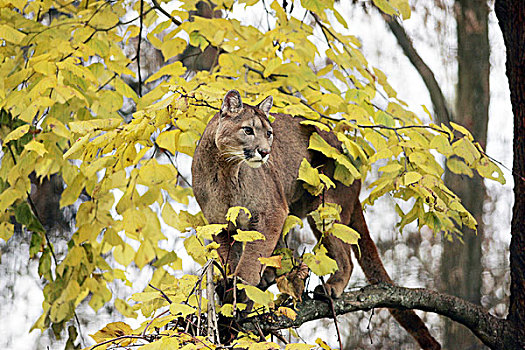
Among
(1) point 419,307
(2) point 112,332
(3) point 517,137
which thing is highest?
(3) point 517,137

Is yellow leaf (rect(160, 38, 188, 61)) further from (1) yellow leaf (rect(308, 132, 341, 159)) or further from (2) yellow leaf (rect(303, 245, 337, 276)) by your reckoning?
(2) yellow leaf (rect(303, 245, 337, 276))

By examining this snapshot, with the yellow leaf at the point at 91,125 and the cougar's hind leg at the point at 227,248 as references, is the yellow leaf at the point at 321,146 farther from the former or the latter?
the yellow leaf at the point at 91,125

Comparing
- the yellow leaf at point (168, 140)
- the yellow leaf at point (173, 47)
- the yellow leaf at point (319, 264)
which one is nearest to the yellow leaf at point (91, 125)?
the yellow leaf at point (168, 140)

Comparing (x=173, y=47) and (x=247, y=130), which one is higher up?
(x=173, y=47)

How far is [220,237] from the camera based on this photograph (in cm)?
229

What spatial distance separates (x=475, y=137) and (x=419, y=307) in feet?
11.1

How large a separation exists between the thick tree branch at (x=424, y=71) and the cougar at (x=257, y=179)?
3.41 m

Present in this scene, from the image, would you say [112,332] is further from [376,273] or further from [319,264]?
[376,273]

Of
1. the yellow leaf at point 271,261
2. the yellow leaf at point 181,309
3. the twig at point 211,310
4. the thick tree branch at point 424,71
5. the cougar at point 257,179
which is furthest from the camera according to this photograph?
the thick tree branch at point 424,71

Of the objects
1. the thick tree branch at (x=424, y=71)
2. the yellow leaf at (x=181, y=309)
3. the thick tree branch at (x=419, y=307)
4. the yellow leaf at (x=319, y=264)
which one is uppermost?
the thick tree branch at (x=424, y=71)

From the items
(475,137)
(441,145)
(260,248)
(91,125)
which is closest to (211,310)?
(260,248)

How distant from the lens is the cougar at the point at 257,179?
202cm

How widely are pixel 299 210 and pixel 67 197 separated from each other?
1.20 metres

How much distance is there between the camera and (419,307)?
2701 millimetres
